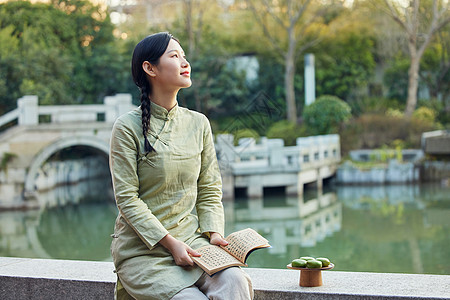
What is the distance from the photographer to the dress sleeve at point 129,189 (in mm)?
1957

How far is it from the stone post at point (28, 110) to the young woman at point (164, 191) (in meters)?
9.29

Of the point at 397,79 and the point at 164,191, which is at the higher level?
the point at 397,79

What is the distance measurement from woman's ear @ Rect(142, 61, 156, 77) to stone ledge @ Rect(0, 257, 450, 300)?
0.87 m

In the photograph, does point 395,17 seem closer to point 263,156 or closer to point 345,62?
point 345,62

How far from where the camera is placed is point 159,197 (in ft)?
6.74

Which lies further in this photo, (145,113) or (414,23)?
(414,23)

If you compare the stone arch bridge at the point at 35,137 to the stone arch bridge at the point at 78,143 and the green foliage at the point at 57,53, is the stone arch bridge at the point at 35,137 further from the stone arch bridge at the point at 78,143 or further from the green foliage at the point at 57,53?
the green foliage at the point at 57,53

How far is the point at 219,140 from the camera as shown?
33.9 ft

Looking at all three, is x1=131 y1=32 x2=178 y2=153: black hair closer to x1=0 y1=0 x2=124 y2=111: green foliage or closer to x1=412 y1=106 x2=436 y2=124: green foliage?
x1=0 y1=0 x2=124 y2=111: green foliage

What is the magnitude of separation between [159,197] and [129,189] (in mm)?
121

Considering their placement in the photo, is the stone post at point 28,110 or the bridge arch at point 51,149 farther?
the bridge arch at point 51,149

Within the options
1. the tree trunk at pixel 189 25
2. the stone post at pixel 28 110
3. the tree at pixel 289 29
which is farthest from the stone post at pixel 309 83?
the stone post at pixel 28 110

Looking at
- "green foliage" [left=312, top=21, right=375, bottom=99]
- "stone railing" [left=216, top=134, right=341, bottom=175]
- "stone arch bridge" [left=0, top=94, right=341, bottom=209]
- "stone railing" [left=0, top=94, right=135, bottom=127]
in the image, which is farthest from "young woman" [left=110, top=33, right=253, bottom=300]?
"green foliage" [left=312, top=21, right=375, bottom=99]

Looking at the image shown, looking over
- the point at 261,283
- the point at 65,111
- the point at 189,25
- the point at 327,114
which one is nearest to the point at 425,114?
the point at 327,114
